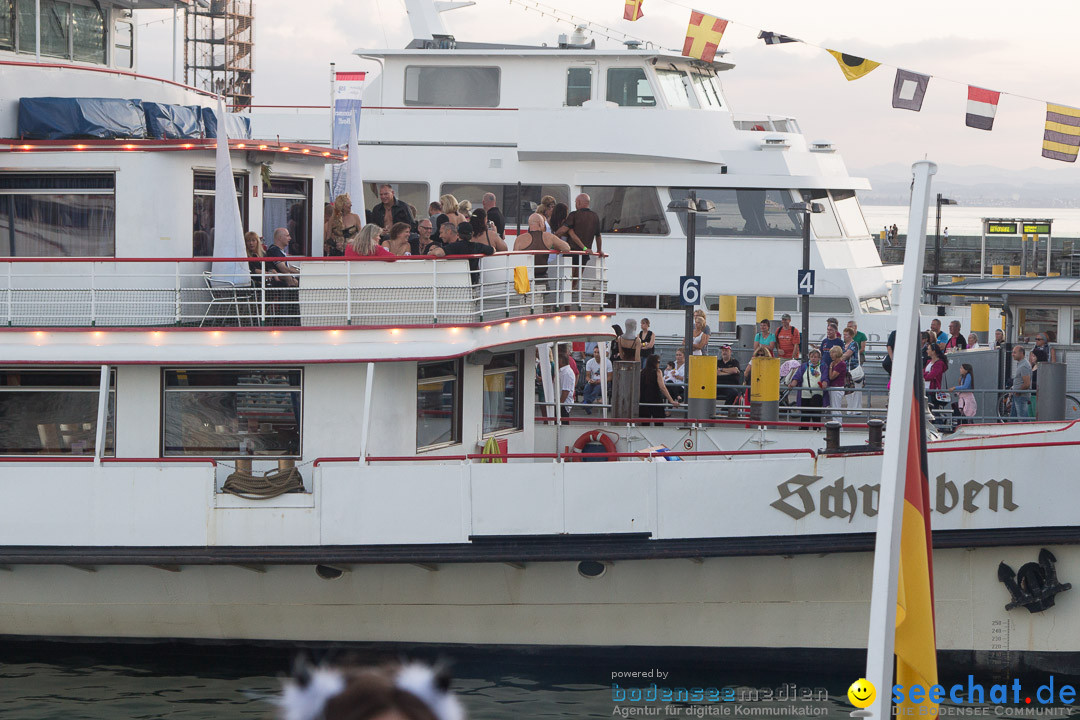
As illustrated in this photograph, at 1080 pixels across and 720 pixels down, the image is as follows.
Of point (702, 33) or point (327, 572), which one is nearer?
point (327, 572)

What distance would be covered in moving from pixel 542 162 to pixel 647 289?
2924 millimetres

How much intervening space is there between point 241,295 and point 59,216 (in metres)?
1.98

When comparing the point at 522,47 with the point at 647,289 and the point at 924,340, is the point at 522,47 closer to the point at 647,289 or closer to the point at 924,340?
the point at 647,289

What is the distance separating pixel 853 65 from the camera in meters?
13.6

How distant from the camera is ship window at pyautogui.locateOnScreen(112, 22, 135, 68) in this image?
46.4ft

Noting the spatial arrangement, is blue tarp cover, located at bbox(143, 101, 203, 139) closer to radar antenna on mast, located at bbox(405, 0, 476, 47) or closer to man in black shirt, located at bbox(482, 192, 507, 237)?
man in black shirt, located at bbox(482, 192, 507, 237)

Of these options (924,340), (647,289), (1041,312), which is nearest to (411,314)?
(924,340)

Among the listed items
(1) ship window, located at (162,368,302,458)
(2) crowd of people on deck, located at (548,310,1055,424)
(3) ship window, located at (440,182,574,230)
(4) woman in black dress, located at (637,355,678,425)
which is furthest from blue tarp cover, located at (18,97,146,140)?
(3) ship window, located at (440,182,574,230)

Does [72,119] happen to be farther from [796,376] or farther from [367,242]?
[796,376]

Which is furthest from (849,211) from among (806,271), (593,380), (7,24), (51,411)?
(51,411)

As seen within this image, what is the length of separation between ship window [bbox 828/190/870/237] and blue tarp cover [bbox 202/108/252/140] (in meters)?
12.0

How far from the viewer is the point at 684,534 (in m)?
11.2

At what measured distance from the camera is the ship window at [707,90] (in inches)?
952

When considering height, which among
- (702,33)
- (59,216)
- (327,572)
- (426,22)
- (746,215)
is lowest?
(327,572)
